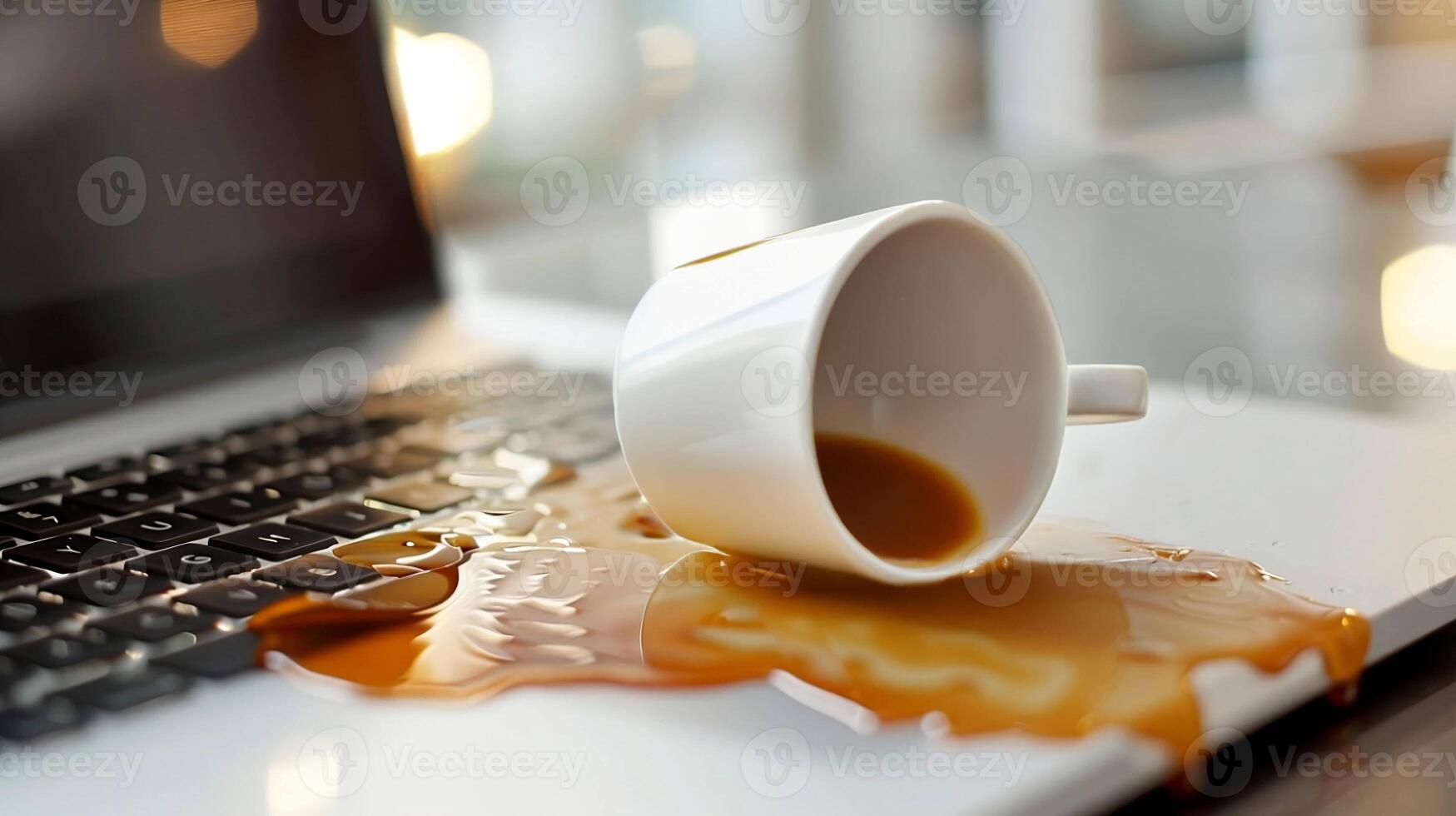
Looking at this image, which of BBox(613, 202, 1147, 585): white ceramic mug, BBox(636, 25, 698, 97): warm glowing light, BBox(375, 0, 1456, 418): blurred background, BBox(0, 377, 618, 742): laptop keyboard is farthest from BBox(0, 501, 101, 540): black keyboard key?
BBox(636, 25, 698, 97): warm glowing light

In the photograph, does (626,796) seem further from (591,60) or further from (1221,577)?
(591,60)

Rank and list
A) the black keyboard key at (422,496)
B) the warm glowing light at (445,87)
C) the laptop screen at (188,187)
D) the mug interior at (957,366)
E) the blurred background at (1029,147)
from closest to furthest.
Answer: the mug interior at (957,366), the black keyboard key at (422,496), the laptop screen at (188,187), the blurred background at (1029,147), the warm glowing light at (445,87)

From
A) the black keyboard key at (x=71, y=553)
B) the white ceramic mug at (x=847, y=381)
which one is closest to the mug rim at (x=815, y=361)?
the white ceramic mug at (x=847, y=381)

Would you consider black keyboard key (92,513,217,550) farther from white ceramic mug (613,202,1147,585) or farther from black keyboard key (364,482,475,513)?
white ceramic mug (613,202,1147,585)

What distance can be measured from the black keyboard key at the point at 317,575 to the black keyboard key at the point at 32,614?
0.21 ft

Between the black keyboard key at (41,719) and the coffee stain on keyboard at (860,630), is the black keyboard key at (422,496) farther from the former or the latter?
the black keyboard key at (41,719)

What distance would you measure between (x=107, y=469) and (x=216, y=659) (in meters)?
0.29

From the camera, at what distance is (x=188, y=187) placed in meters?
0.79

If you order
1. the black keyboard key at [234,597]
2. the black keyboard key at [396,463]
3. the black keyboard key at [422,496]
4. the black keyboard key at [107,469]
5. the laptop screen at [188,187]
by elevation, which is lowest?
the black keyboard key at [422,496]

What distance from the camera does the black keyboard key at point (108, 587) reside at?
44cm

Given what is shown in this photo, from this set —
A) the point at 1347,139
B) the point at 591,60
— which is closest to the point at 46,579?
the point at 591,60

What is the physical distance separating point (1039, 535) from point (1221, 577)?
0.08 metres

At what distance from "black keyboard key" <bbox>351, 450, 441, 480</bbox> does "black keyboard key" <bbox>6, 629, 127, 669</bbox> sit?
211 mm

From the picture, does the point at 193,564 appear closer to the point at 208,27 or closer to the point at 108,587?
the point at 108,587
